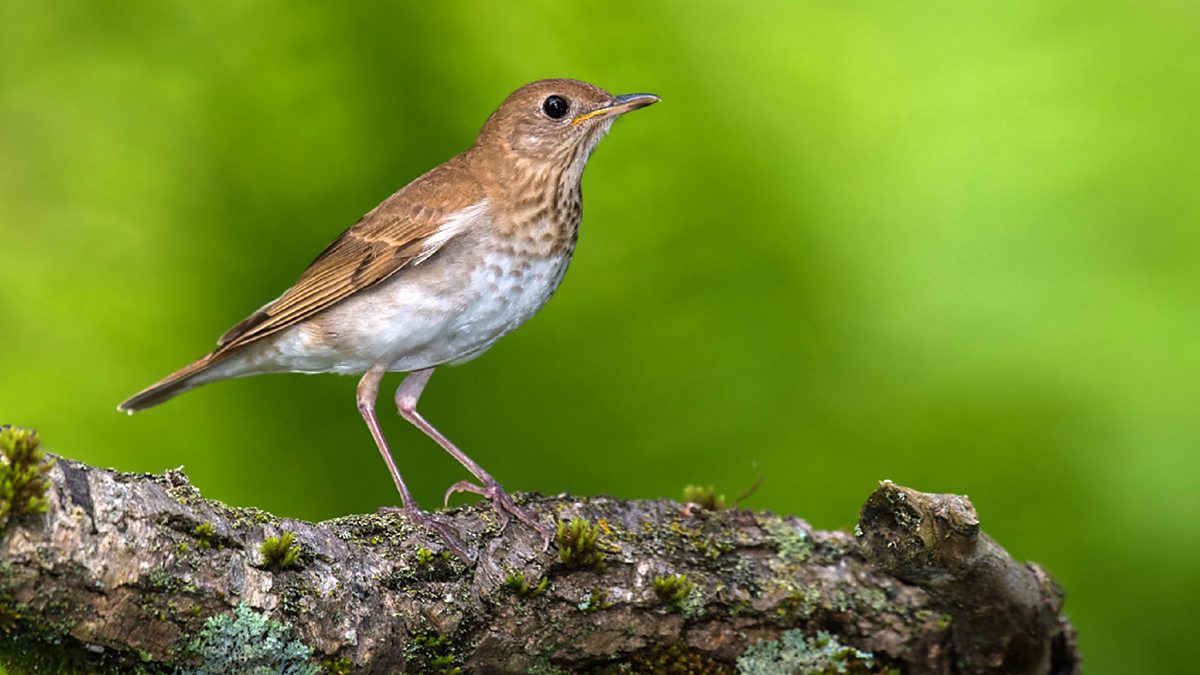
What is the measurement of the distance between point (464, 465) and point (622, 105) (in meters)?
1.52

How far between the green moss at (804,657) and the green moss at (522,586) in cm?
72

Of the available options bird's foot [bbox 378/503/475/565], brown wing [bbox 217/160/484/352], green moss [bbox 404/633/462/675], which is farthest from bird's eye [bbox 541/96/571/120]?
green moss [bbox 404/633/462/675]

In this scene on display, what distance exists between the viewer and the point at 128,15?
518 centimetres

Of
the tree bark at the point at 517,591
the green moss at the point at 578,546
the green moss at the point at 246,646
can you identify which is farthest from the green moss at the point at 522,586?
the green moss at the point at 246,646

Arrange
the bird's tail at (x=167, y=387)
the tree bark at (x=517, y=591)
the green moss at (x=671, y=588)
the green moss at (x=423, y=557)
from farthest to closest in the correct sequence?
the bird's tail at (x=167, y=387)
the green moss at (x=671, y=588)
the green moss at (x=423, y=557)
the tree bark at (x=517, y=591)

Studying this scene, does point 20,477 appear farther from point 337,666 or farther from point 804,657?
point 804,657

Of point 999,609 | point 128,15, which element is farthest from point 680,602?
point 128,15

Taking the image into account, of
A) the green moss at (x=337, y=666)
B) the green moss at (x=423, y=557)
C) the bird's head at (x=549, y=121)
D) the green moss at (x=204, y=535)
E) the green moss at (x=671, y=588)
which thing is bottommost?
the green moss at (x=337, y=666)

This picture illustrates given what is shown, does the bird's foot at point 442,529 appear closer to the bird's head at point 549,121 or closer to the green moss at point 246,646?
the green moss at point 246,646

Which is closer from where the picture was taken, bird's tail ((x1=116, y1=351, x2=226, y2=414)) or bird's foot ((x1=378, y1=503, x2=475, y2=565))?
bird's foot ((x1=378, y1=503, x2=475, y2=565))

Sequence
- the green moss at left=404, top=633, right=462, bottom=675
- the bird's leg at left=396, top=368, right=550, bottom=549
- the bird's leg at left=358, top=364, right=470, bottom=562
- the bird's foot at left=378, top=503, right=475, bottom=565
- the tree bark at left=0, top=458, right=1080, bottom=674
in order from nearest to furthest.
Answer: the tree bark at left=0, top=458, right=1080, bottom=674 → the green moss at left=404, top=633, right=462, bottom=675 → the bird's foot at left=378, top=503, right=475, bottom=565 → the bird's leg at left=396, top=368, right=550, bottom=549 → the bird's leg at left=358, top=364, right=470, bottom=562

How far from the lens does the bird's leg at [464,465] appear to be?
12.8 feet

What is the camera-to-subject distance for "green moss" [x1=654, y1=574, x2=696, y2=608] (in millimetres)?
3783

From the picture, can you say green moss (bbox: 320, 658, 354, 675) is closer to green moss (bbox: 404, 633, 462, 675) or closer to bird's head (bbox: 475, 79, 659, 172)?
green moss (bbox: 404, 633, 462, 675)
